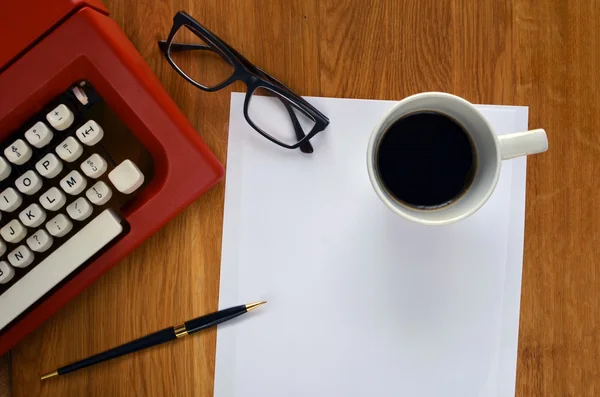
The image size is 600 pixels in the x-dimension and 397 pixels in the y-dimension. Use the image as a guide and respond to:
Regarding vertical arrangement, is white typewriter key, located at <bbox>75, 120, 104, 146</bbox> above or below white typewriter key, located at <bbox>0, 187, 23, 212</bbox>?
above

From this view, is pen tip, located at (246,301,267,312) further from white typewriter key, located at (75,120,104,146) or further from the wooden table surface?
white typewriter key, located at (75,120,104,146)

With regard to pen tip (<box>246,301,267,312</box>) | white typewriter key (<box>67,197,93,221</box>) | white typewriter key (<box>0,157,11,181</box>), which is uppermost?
white typewriter key (<box>0,157,11,181</box>)

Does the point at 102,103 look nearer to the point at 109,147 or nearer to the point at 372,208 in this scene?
the point at 109,147

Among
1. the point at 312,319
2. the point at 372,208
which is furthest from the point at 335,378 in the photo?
the point at 372,208

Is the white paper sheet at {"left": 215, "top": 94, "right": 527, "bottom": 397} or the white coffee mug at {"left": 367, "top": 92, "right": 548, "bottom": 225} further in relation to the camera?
the white paper sheet at {"left": 215, "top": 94, "right": 527, "bottom": 397}

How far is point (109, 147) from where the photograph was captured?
1.60ft

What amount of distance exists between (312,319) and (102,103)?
0.96ft

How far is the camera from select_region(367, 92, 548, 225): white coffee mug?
39cm

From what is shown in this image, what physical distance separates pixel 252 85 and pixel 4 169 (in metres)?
0.23

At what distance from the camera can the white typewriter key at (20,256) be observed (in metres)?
0.44

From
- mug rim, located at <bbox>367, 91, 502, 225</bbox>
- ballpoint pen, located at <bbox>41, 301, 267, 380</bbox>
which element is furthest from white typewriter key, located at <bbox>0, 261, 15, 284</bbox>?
mug rim, located at <bbox>367, 91, 502, 225</bbox>

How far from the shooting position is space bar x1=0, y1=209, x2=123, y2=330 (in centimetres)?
44

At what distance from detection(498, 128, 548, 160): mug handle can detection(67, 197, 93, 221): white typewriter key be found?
35cm

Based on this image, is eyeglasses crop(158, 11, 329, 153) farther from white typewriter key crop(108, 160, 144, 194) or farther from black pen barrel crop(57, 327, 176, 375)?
black pen barrel crop(57, 327, 176, 375)
